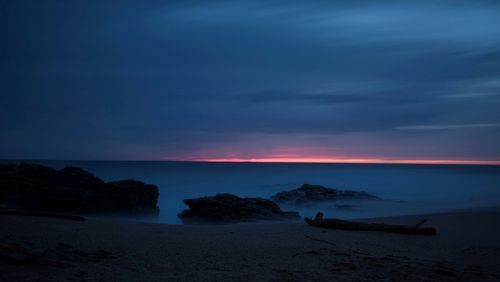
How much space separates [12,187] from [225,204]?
28.1 ft

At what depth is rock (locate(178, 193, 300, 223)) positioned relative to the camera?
16234 mm

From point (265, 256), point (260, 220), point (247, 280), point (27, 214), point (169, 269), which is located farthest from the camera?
point (260, 220)

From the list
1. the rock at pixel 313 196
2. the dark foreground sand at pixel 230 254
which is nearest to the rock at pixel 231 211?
the dark foreground sand at pixel 230 254

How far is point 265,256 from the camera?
7.12m

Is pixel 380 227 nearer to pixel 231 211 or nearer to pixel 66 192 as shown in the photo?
pixel 231 211

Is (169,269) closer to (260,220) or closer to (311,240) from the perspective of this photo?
(311,240)

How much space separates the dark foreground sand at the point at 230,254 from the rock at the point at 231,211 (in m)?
5.95

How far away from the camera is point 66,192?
1633 centimetres

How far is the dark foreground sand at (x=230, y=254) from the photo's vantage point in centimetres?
560

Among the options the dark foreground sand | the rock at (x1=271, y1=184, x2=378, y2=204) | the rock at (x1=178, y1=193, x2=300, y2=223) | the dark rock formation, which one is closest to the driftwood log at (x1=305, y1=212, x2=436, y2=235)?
the dark foreground sand

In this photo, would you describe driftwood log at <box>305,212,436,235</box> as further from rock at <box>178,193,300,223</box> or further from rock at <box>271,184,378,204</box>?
rock at <box>271,184,378,204</box>

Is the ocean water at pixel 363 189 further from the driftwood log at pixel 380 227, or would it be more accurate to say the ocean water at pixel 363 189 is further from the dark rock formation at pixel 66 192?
the driftwood log at pixel 380 227

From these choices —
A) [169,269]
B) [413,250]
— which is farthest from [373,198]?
[169,269]

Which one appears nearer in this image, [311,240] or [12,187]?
[311,240]
